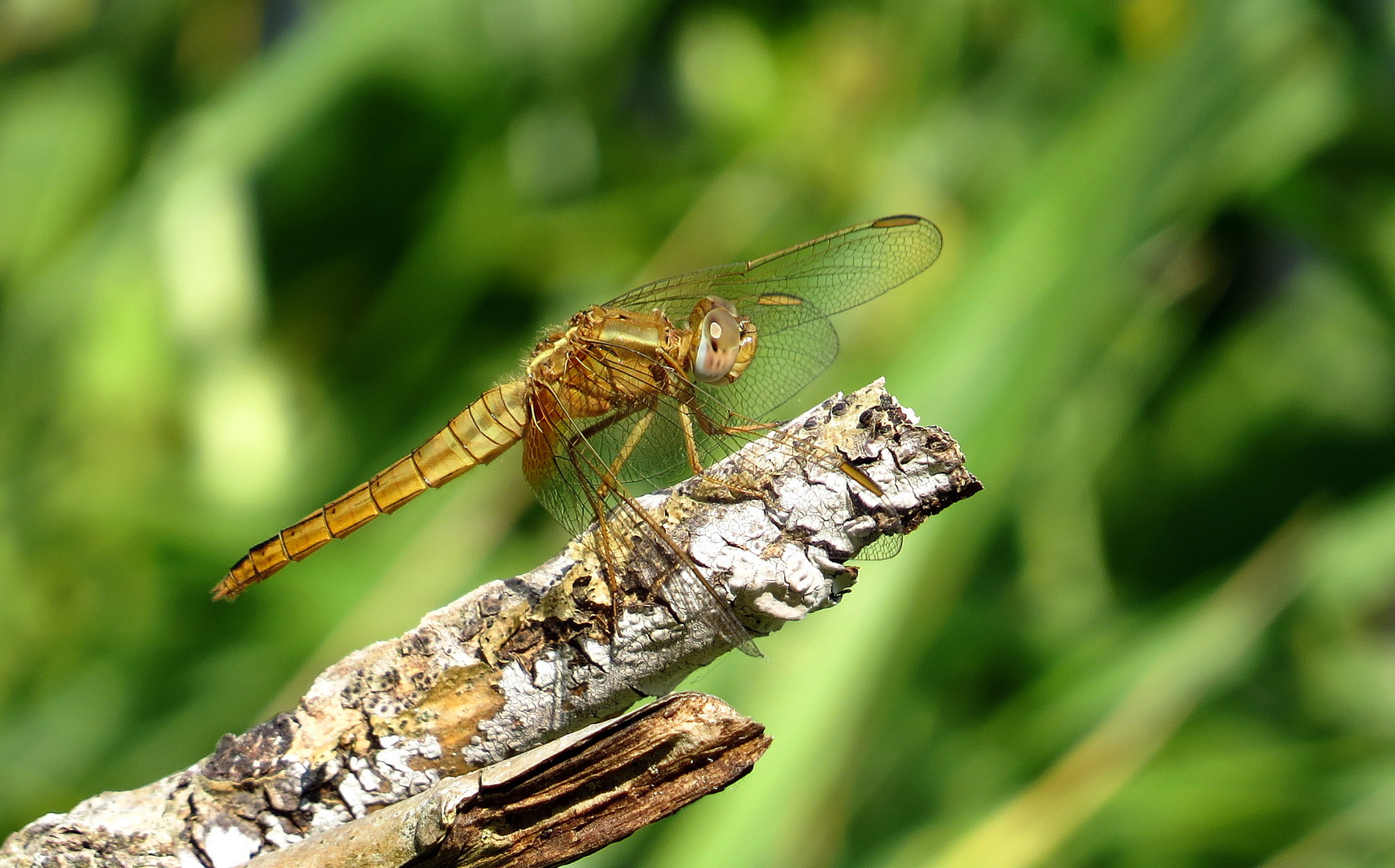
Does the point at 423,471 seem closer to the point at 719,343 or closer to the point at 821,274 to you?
the point at 719,343

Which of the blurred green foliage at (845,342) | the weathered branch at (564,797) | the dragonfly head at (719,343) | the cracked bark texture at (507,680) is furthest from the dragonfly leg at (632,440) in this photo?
the weathered branch at (564,797)

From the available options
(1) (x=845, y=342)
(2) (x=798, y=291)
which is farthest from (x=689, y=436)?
(1) (x=845, y=342)

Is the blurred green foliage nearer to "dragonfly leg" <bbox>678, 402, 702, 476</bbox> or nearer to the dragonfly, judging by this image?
the dragonfly

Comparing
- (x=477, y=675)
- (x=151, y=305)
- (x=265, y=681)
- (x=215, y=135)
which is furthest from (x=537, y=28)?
(x=477, y=675)

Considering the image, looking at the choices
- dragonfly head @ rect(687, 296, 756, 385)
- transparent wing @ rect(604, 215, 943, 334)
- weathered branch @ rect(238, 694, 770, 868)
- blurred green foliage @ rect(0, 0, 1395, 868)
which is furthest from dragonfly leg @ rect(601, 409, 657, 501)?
weathered branch @ rect(238, 694, 770, 868)

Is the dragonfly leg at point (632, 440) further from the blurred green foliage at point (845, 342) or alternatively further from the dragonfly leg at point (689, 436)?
the blurred green foliage at point (845, 342)

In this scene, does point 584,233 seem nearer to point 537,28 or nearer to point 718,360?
point 537,28
